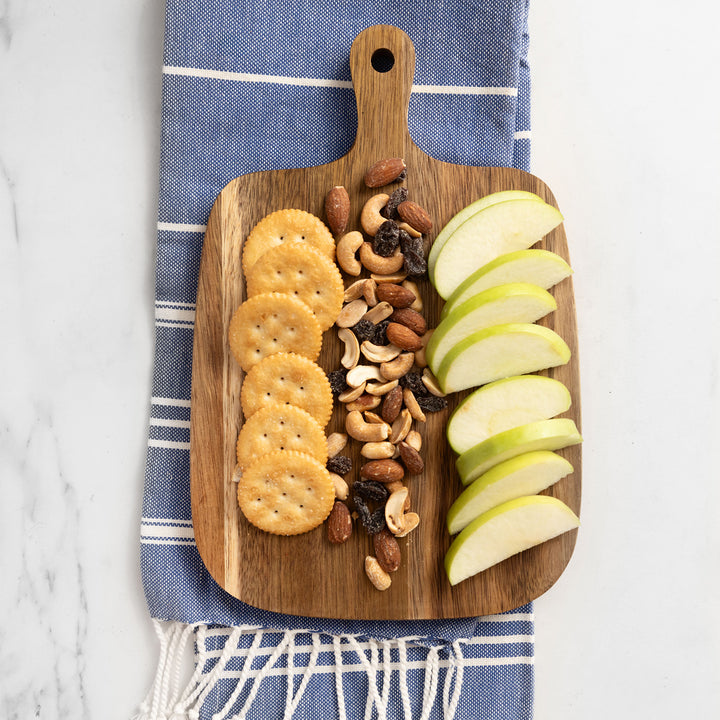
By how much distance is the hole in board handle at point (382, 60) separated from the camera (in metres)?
1.54

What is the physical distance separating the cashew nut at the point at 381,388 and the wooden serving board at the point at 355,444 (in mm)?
81

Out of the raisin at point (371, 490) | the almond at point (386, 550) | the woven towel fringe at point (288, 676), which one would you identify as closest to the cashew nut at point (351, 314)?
the raisin at point (371, 490)

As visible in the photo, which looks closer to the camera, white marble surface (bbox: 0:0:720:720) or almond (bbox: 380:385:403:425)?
almond (bbox: 380:385:403:425)

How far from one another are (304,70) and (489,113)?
16.6 inches

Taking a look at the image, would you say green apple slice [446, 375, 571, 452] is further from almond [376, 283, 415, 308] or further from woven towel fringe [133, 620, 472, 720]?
woven towel fringe [133, 620, 472, 720]

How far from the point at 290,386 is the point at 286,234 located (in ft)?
1.06

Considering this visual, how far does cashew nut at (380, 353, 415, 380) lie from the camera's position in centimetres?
149

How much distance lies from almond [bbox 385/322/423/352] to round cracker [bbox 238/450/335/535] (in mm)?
300

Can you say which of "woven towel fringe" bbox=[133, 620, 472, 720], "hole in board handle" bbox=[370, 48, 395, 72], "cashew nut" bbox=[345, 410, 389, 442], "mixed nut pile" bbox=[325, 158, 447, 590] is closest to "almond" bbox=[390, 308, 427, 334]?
"mixed nut pile" bbox=[325, 158, 447, 590]

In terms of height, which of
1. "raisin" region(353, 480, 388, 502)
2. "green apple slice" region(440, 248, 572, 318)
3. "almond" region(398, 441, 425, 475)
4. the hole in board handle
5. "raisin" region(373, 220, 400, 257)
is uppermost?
the hole in board handle

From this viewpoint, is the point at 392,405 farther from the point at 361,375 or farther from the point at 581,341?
the point at 581,341

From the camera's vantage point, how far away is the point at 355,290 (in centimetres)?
150

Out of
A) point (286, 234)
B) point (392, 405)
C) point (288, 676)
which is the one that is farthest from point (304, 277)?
point (288, 676)

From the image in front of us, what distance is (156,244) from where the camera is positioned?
1600 millimetres
